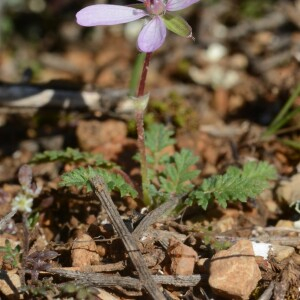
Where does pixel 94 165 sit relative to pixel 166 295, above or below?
above

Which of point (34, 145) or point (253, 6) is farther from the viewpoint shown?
point (253, 6)

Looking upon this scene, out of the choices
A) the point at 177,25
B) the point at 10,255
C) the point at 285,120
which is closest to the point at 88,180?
the point at 10,255

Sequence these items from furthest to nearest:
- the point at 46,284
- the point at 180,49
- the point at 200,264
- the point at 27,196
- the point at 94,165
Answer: the point at 180,49
the point at 94,165
the point at 27,196
the point at 200,264
the point at 46,284

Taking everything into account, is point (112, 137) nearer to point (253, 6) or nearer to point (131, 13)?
point (131, 13)

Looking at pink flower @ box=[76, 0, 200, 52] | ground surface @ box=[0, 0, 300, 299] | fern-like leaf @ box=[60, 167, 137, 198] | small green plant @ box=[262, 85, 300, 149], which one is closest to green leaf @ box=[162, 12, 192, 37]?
pink flower @ box=[76, 0, 200, 52]

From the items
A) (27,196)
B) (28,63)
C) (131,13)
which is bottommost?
(27,196)

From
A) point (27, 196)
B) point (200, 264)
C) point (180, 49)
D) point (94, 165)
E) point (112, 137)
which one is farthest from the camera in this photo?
point (180, 49)

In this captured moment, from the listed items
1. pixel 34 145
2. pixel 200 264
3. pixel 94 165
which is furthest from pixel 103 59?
pixel 200 264
